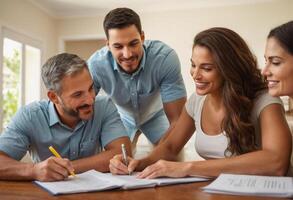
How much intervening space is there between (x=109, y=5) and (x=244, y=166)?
4.56 m

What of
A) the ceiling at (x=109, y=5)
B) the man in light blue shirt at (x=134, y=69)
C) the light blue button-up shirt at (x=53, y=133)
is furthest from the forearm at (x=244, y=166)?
the ceiling at (x=109, y=5)

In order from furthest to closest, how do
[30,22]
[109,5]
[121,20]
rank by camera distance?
[109,5]
[30,22]
[121,20]

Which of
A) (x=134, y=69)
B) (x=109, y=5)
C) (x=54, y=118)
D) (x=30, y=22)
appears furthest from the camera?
(x=109, y=5)

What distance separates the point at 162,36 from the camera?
17.7 feet

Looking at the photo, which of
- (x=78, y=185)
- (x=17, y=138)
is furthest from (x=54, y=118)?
(x=78, y=185)

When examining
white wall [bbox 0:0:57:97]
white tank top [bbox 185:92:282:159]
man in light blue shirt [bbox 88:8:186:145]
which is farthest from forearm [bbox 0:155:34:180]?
white wall [bbox 0:0:57:97]

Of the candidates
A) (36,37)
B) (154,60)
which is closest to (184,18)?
(36,37)

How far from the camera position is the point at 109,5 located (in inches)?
212

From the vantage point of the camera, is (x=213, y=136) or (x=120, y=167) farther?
(x=213, y=136)

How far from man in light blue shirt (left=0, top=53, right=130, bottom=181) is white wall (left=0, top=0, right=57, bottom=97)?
129 inches

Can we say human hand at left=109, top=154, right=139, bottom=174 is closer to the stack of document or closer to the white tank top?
the stack of document

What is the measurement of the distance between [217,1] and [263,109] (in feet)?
13.0

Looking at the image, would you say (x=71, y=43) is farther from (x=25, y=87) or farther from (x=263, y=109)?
(x=263, y=109)

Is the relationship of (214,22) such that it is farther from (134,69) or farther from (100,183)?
(100,183)
